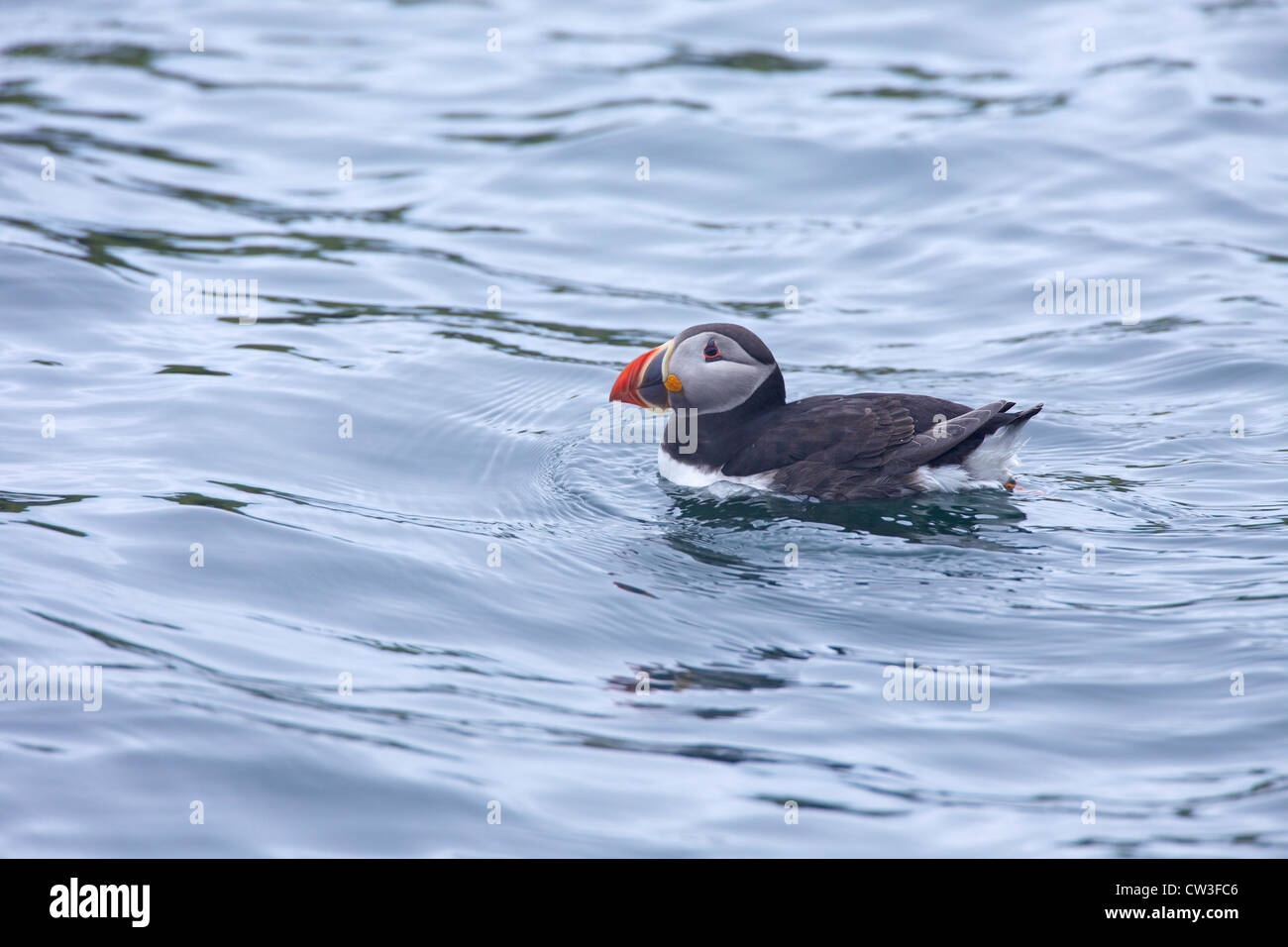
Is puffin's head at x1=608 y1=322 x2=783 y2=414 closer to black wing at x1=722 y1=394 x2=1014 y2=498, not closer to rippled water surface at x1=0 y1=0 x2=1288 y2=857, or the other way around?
black wing at x1=722 y1=394 x2=1014 y2=498

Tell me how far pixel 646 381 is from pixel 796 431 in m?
0.87

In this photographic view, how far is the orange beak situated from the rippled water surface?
1.73 ft

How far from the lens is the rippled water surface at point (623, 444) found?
434cm

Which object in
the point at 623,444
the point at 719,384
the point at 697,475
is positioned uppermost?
the point at 719,384

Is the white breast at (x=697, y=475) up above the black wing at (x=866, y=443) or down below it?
below

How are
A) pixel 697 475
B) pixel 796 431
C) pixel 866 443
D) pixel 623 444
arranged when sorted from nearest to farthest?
pixel 866 443
pixel 796 431
pixel 697 475
pixel 623 444

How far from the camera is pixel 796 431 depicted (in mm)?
6402

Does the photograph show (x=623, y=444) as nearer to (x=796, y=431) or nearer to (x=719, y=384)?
(x=719, y=384)

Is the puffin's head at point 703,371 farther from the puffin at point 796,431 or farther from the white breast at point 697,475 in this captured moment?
the white breast at point 697,475

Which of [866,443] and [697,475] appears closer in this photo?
[866,443]

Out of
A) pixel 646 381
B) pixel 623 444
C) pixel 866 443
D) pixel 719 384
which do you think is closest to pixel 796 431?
pixel 866 443

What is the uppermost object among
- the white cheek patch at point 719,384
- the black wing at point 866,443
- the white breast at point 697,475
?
the white cheek patch at point 719,384

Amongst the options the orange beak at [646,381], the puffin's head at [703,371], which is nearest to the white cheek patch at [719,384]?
the puffin's head at [703,371]

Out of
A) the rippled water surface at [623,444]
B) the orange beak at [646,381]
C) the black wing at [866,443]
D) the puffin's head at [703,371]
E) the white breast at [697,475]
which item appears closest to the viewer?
the rippled water surface at [623,444]
